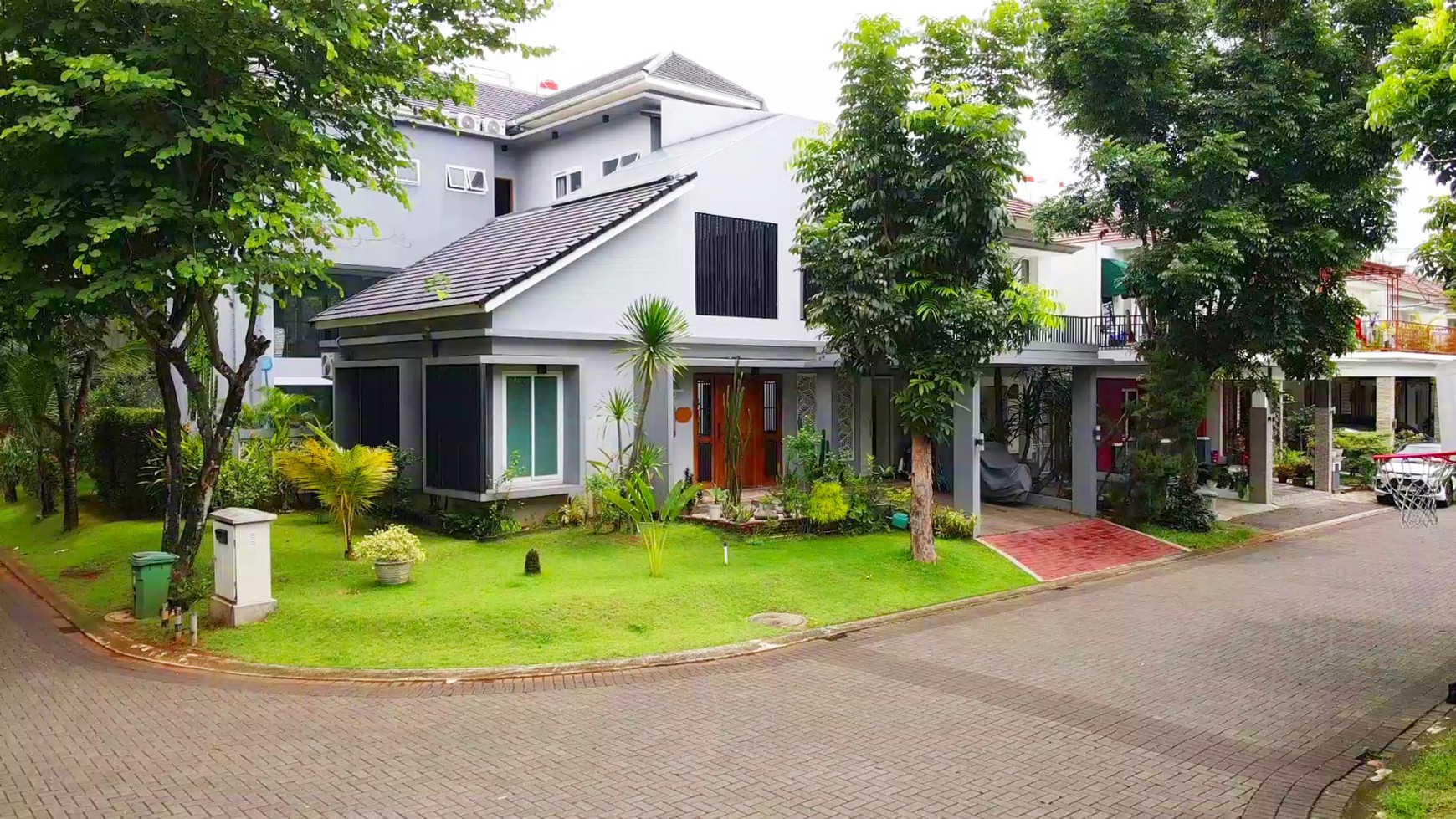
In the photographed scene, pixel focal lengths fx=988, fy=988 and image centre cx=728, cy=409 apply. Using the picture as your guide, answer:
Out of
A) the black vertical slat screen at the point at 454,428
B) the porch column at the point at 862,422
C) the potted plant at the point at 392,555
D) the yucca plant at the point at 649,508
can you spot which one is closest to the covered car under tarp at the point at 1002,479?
the porch column at the point at 862,422

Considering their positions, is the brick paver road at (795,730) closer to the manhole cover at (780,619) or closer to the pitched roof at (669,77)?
the manhole cover at (780,619)

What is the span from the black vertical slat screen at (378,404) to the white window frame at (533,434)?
110 inches

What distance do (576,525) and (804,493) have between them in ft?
12.0

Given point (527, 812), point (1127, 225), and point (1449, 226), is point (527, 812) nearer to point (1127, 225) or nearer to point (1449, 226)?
point (1449, 226)

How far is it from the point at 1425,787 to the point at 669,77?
2025 centimetres

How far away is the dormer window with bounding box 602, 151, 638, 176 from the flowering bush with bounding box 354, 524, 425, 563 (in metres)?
11.8

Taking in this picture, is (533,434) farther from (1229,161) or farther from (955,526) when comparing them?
(1229,161)

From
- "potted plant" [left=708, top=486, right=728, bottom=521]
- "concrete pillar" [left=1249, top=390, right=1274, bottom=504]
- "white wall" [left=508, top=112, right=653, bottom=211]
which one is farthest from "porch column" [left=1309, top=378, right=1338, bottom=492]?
"white wall" [left=508, top=112, right=653, bottom=211]

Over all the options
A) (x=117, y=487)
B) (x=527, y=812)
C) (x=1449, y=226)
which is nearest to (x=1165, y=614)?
(x=1449, y=226)

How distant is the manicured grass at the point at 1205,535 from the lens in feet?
57.9

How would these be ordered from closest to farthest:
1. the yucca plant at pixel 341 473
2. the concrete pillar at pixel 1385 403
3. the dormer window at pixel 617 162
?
the yucca plant at pixel 341 473, the dormer window at pixel 617 162, the concrete pillar at pixel 1385 403

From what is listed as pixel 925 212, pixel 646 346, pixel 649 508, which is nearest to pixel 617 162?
pixel 646 346

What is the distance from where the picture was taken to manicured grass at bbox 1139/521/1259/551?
57.9ft

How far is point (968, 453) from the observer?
16.7 metres
